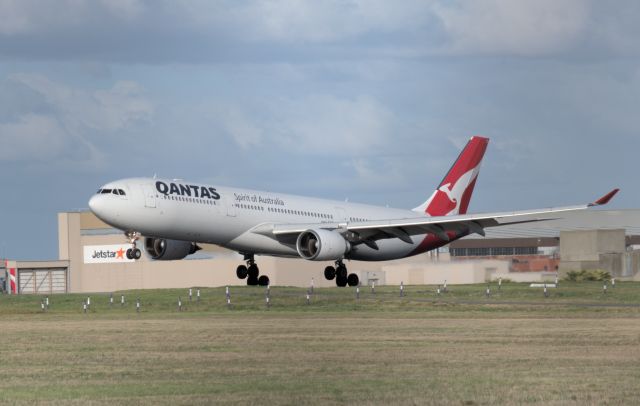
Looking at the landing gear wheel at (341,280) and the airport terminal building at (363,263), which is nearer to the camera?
the landing gear wheel at (341,280)

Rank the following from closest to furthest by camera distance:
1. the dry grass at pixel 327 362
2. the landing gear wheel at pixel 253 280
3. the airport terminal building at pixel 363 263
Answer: the dry grass at pixel 327 362 → the landing gear wheel at pixel 253 280 → the airport terminal building at pixel 363 263

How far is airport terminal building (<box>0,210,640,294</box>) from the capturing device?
311 feet

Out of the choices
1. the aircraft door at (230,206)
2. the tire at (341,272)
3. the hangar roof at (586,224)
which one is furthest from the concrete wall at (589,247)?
the aircraft door at (230,206)

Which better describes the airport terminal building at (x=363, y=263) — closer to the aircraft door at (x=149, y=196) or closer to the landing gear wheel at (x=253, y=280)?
the landing gear wheel at (x=253, y=280)

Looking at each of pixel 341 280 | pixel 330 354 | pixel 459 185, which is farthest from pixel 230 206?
pixel 330 354

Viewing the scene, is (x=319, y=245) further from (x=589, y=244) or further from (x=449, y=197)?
(x=589, y=244)

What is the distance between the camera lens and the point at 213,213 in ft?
192

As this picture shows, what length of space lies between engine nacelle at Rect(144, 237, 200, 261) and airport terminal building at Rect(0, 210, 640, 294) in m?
7.11

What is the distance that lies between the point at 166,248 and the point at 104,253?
58.2m

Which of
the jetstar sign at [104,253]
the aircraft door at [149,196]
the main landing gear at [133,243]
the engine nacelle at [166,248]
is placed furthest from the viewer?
the jetstar sign at [104,253]

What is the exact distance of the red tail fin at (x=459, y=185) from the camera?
250ft

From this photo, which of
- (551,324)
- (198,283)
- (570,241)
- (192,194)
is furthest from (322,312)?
(570,241)

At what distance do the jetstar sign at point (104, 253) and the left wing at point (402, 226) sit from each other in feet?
186

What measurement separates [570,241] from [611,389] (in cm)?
8339
